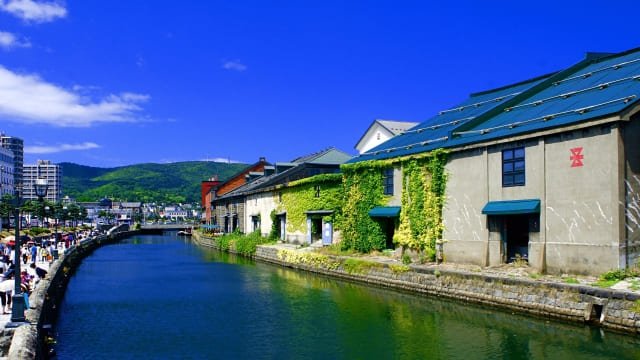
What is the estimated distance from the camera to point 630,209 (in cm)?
2038

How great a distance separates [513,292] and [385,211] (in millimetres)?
12750

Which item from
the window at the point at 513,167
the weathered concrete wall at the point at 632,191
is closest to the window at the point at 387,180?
the window at the point at 513,167

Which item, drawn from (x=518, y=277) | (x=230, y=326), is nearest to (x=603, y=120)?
(x=518, y=277)

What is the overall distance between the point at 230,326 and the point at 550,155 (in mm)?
14366

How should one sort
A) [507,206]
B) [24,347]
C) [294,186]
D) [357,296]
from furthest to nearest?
[294,186] → [357,296] → [507,206] → [24,347]

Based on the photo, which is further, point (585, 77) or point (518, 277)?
point (585, 77)

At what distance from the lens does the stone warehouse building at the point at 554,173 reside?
20312 mm

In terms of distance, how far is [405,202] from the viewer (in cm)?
3161

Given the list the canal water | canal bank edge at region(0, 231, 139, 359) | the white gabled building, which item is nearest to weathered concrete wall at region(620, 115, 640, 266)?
the canal water

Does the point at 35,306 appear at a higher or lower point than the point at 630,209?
lower

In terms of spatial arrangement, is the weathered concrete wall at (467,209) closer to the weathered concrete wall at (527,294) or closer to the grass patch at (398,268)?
the weathered concrete wall at (527,294)

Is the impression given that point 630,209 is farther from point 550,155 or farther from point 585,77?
point 585,77

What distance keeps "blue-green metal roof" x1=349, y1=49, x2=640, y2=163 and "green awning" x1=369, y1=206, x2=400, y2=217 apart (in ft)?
10.3

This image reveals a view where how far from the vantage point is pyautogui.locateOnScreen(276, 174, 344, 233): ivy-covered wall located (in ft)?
134
